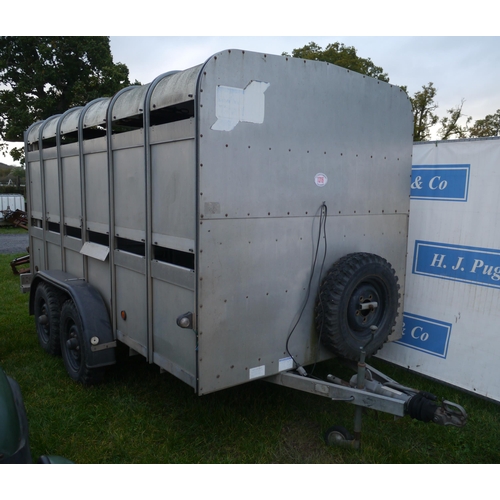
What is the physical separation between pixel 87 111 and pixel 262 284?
2.67 metres

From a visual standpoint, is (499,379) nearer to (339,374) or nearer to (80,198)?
(339,374)

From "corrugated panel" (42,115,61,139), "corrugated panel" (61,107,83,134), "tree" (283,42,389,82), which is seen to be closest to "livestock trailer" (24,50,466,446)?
"corrugated panel" (61,107,83,134)

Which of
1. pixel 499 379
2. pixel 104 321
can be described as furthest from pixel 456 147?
pixel 104 321

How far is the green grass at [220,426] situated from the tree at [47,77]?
17702 mm

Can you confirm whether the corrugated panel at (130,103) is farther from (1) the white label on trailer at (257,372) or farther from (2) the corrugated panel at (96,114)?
(1) the white label on trailer at (257,372)

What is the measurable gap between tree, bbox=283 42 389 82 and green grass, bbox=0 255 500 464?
73.7 ft

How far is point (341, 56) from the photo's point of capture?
24.5 m

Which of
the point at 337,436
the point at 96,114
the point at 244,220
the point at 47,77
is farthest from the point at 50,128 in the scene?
the point at 47,77

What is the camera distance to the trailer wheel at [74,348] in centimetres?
426

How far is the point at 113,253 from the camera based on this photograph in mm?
4047

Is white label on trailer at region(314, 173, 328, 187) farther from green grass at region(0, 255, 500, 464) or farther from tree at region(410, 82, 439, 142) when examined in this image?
tree at region(410, 82, 439, 142)

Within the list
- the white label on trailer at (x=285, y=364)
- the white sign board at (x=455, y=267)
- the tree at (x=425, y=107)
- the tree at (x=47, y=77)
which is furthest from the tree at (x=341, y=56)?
the white label on trailer at (x=285, y=364)

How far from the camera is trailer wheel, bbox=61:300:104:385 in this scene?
4.26m

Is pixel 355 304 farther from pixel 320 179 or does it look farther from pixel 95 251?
pixel 95 251
